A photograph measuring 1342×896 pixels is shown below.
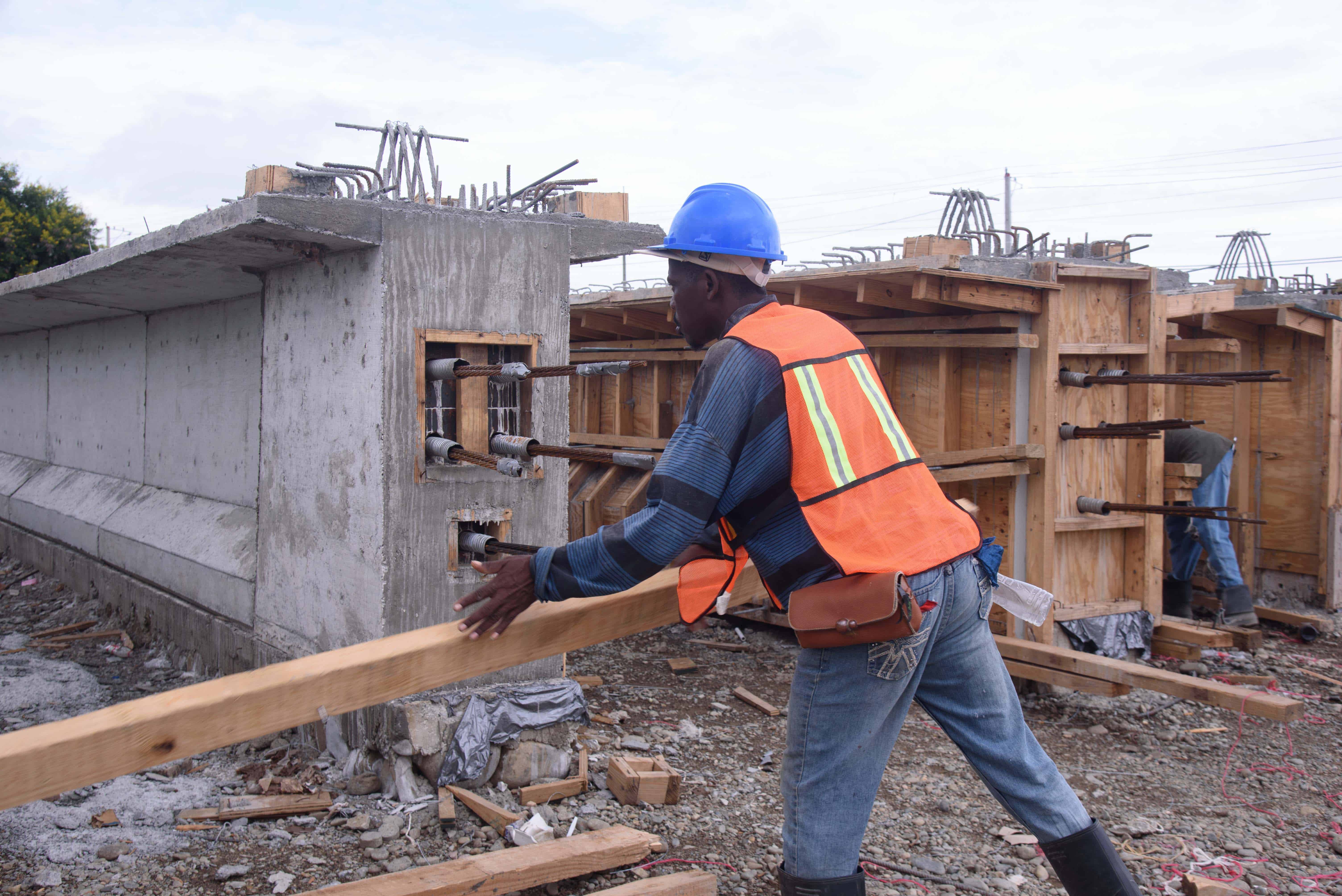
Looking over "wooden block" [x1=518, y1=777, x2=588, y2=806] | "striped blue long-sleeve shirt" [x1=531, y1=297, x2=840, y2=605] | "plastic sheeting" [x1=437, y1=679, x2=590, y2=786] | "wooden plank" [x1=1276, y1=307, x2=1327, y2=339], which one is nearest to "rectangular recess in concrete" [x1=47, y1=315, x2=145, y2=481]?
"plastic sheeting" [x1=437, y1=679, x2=590, y2=786]

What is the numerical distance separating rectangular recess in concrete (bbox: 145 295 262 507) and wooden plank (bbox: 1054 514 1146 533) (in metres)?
5.41

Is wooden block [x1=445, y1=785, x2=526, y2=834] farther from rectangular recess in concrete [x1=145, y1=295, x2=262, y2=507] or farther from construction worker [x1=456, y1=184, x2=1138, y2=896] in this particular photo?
rectangular recess in concrete [x1=145, y1=295, x2=262, y2=507]

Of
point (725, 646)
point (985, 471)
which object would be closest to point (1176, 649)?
point (985, 471)

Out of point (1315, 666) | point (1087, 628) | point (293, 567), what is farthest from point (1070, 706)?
point (293, 567)

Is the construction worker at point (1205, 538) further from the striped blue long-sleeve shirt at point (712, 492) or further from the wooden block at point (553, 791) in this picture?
the striped blue long-sleeve shirt at point (712, 492)

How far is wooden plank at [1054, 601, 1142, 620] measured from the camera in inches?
278

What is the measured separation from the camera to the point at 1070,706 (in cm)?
657

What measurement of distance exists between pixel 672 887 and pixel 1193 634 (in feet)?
17.8

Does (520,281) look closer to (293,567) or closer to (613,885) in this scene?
(293,567)

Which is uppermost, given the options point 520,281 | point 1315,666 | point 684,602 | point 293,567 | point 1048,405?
point 520,281

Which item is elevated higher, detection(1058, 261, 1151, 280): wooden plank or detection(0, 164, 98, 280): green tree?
detection(0, 164, 98, 280): green tree

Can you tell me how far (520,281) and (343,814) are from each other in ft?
8.61

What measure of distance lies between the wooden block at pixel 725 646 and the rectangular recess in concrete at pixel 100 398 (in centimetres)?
489

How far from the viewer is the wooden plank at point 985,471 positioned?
21.9 feet
